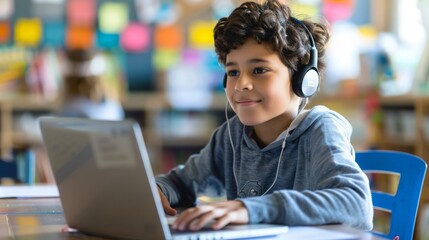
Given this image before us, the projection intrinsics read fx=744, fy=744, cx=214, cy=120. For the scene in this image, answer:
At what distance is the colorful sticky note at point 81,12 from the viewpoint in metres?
5.53

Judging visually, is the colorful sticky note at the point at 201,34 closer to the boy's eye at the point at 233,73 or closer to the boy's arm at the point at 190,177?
the boy's arm at the point at 190,177

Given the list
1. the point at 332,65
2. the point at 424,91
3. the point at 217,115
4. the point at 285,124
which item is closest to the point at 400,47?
the point at 332,65

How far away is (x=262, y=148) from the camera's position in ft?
5.11

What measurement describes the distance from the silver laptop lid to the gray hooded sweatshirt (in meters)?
0.18

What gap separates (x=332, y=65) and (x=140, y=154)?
396cm

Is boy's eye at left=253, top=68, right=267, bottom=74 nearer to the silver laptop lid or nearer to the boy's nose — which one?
the boy's nose

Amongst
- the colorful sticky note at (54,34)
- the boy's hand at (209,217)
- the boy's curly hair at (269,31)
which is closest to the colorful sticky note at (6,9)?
the colorful sticky note at (54,34)

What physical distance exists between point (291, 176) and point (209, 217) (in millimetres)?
432

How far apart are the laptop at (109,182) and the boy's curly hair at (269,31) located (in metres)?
0.45

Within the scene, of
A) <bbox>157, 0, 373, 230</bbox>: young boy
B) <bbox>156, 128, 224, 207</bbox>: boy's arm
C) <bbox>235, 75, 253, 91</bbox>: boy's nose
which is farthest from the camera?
<bbox>156, 128, 224, 207</bbox>: boy's arm

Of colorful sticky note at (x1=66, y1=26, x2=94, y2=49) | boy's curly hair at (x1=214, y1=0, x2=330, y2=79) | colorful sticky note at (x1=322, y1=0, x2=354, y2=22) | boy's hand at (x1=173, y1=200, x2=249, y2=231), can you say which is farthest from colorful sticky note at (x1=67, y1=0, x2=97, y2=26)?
boy's hand at (x1=173, y1=200, x2=249, y2=231)

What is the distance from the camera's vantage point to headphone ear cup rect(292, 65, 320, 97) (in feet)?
4.86

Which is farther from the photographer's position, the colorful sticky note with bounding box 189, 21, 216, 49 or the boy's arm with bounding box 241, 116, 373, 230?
the colorful sticky note with bounding box 189, 21, 216, 49

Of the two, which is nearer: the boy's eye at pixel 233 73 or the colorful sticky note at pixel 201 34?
the boy's eye at pixel 233 73
